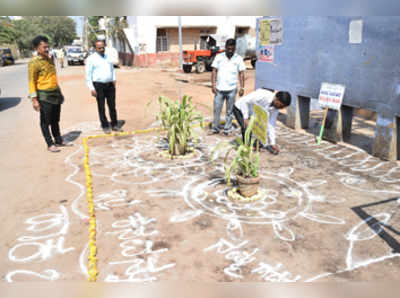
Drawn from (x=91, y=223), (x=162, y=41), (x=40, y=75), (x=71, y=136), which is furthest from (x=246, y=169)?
(x=162, y=41)

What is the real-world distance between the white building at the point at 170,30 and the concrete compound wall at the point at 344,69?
60.8ft

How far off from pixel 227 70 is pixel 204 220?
329 centimetres

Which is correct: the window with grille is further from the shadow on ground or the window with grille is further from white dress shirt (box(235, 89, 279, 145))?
white dress shirt (box(235, 89, 279, 145))

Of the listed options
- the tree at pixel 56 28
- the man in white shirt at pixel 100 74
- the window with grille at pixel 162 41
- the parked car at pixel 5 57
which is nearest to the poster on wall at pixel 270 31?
the man in white shirt at pixel 100 74

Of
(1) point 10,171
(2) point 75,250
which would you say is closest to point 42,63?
(1) point 10,171

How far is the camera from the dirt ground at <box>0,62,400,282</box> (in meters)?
2.59

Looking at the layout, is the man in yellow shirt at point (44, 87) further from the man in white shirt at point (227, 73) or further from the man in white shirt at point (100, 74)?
the man in white shirt at point (227, 73)

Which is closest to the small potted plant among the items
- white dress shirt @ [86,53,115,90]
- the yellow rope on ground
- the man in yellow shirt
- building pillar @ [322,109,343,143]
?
the yellow rope on ground

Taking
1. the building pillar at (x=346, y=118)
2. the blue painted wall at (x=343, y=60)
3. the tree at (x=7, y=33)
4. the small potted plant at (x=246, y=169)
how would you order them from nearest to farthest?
the small potted plant at (x=246, y=169), the blue painted wall at (x=343, y=60), the building pillar at (x=346, y=118), the tree at (x=7, y=33)

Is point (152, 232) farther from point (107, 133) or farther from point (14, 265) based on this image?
point (107, 133)

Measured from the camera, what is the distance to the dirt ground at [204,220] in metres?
2.59

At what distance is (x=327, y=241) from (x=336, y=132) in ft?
11.0

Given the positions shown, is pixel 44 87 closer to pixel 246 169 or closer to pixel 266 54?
pixel 246 169

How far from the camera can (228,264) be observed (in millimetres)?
2633
